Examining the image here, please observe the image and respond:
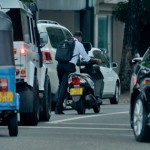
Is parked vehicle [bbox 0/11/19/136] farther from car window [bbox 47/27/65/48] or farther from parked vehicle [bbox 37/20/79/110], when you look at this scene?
car window [bbox 47/27/65/48]

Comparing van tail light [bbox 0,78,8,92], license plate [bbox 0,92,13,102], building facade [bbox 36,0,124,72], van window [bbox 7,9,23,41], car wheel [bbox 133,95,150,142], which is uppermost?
van window [bbox 7,9,23,41]

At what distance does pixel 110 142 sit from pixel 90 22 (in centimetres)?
2670

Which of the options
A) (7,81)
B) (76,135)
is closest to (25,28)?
(76,135)

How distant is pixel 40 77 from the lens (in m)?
19.6

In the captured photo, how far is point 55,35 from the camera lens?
24766 millimetres

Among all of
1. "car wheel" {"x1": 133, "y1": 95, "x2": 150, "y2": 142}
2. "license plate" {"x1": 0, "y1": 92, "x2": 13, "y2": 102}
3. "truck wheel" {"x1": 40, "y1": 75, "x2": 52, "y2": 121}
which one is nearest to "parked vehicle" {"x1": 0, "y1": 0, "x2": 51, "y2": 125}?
"truck wheel" {"x1": 40, "y1": 75, "x2": 52, "y2": 121}

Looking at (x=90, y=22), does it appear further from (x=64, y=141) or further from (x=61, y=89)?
(x=64, y=141)

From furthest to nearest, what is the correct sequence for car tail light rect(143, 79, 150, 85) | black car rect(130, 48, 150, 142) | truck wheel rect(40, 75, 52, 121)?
truck wheel rect(40, 75, 52, 121)
car tail light rect(143, 79, 150, 85)
black car rect(130, 48, 150, 142)

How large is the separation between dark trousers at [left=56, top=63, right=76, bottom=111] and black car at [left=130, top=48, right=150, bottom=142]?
6.62 metres

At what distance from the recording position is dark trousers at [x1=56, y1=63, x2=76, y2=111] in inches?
892

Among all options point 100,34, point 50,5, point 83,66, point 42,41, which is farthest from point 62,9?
point 42,41

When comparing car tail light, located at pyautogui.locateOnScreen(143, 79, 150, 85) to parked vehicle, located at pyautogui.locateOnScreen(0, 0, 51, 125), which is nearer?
car tail light, located at pyautogui.locateOnScreen(143, 79, 150, 85)

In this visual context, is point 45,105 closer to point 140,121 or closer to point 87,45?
point 140,121

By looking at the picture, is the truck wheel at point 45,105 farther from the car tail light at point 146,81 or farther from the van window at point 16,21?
the car tail light at point 146,81
